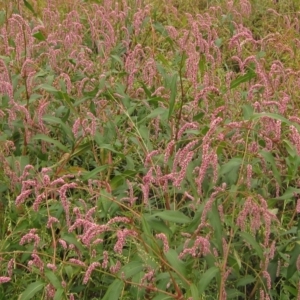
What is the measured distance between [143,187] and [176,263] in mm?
266

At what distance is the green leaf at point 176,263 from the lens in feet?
6.42

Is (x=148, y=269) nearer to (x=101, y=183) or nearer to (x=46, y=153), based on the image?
(x=101, y=183)

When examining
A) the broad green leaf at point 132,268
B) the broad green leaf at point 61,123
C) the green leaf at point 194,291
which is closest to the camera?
the green leaf at point 194,291

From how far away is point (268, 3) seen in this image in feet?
16.6

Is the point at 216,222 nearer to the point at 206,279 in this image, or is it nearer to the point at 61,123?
the point at 206,279

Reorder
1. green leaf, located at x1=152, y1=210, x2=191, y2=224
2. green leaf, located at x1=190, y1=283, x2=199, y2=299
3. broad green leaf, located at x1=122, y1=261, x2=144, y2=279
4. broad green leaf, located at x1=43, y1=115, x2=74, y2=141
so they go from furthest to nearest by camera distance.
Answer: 1. broad green leaf, located at x1=43, y1=115, x2=74, y2=141
2. green leaf, located at x1=152, y1=210, x2=191, y2=224
3. broad green leaf, located at x1=122, y1=261, x2=144, y2=279
4. green leaf, located at x1=190, y1=283, x2=199, y2=299

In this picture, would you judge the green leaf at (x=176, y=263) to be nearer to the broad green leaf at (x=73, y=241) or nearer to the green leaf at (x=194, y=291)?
the green leaf at (x=194, y=291)

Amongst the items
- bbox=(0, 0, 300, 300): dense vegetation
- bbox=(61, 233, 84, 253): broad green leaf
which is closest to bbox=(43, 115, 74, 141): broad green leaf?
bbox=(0, 0, 300, 300): dense vegetation

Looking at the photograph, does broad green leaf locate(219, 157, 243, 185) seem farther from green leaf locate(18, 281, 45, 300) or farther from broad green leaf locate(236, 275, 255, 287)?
green leaf locate(18, 281, 45, 300)

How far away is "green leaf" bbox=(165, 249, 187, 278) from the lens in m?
1.96

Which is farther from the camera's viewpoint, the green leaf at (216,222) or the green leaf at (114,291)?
the green leaf at (216,222)

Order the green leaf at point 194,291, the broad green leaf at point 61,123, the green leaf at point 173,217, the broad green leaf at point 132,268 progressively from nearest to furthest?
the green leaf at point 194,291, the broad green leaf at point 132,268, the green leaf at point 173,217, the broad green leaf at point 61,123

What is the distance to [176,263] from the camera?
196cm

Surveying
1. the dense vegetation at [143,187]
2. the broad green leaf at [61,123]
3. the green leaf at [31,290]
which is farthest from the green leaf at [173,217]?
the broad green leaf at [61,123]
